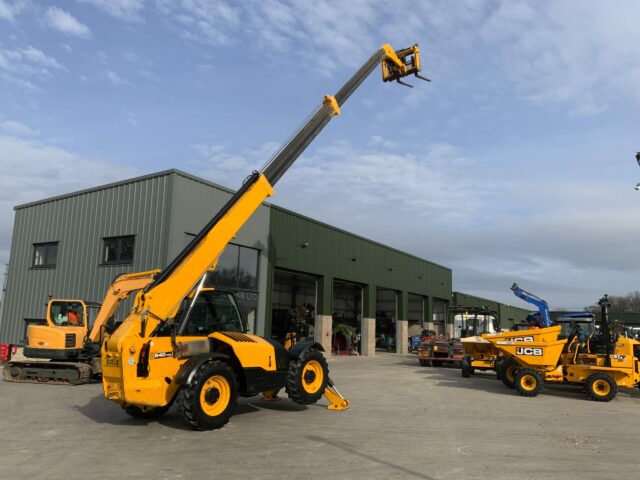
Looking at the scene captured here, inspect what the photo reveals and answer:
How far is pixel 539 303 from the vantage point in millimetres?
20234

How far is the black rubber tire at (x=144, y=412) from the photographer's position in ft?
28.8

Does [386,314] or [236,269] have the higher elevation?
[236,269]

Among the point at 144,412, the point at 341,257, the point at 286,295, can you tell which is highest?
the point at 341,257

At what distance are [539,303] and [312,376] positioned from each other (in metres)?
13.6

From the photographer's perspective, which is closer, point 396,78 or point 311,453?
point 311,453

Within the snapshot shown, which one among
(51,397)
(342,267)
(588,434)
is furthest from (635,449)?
(342,267)

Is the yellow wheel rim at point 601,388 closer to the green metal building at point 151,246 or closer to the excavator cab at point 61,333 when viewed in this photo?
the green metal building at point 151,246

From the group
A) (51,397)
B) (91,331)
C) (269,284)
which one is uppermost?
(269,284)

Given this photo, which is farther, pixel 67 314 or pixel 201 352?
pixel 67 314

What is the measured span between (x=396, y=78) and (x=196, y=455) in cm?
1260

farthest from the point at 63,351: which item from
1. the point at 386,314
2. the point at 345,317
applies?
the point at 386,314

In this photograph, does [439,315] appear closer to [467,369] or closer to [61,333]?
[467,369]

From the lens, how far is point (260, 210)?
21.6m

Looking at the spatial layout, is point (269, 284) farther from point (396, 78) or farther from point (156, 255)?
point (396, 78)
